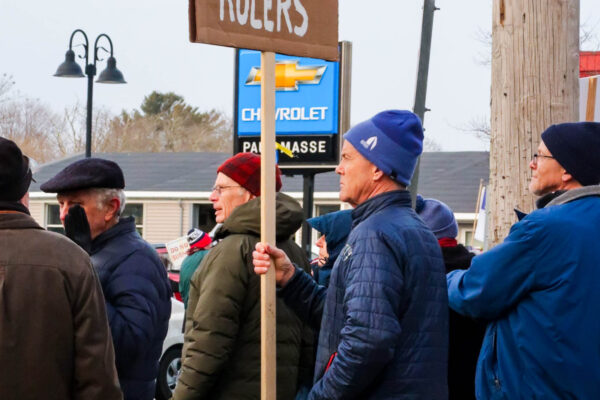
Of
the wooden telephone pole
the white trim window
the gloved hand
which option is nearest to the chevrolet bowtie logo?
the wooden telephone pole

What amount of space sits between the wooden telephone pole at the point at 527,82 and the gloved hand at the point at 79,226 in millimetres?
2527

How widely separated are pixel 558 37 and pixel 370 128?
7.07ft

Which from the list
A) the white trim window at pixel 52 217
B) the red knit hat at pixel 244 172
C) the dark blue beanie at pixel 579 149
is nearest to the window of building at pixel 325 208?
the white trim window at pixel 52 217

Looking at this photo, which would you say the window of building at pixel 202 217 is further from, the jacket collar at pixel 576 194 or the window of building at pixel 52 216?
the jacket collar at pixel 576 194

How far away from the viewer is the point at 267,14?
4.17 meters

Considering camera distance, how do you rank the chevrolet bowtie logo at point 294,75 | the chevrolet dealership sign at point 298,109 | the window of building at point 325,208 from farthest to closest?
the window of building at point 325,208 → the chevrolet bowtie logo at point 294,75 → the chevrolet dealership sign at point 298,109

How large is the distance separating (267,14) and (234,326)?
1330 mm

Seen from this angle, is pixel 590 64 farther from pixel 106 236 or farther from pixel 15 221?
pixel 15 221

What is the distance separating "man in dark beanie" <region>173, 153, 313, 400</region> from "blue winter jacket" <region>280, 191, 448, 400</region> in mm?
756

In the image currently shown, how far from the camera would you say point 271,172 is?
156 inches

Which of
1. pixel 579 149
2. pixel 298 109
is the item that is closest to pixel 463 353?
pixel 579 149

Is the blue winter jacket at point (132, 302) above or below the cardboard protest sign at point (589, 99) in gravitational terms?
below

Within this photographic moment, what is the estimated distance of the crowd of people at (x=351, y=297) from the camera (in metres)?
3.34

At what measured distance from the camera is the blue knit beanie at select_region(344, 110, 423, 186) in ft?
12.6
